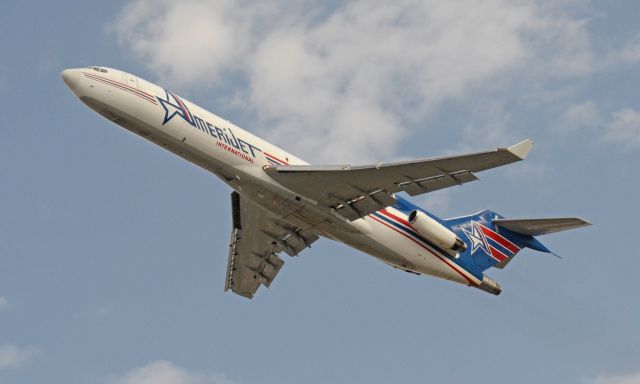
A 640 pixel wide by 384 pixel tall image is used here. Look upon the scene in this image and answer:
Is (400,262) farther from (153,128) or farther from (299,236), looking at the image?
(153,128)

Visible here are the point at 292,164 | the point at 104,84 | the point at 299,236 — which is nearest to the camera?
the point at 104,84

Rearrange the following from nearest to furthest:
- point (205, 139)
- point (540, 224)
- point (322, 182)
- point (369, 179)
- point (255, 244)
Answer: point (369, 179), point (205, 139), point (322, 182), point (540, 224), point (255, 244)

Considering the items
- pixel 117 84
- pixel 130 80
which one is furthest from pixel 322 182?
pixel 117 84

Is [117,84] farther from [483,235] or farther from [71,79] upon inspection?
[483,235]

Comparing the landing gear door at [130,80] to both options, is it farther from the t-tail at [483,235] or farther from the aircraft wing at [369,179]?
the t-tail at [483,235]

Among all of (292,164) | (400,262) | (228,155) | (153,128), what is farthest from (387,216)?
(153,128)

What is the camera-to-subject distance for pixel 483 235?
140 feet

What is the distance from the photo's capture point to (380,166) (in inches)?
1356

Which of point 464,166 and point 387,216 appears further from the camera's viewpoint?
point 387,216

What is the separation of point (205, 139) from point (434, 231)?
10.2 m

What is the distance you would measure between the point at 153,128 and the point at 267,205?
528cm

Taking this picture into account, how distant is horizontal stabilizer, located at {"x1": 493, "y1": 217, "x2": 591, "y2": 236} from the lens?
3819 cm

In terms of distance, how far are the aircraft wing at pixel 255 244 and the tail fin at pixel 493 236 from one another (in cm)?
661

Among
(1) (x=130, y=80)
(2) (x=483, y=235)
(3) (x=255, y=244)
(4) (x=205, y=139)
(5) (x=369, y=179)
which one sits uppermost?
(2) (x=483, y=235)
